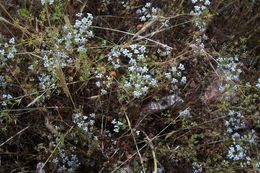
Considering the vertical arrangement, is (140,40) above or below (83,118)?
above

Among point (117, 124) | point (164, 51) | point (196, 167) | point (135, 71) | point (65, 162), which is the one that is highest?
point (164, 51)

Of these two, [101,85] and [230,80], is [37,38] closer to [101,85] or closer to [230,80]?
[101,85]

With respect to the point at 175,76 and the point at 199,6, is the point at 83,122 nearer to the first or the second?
the point at 175,76

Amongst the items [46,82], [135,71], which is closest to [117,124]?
[135,71]

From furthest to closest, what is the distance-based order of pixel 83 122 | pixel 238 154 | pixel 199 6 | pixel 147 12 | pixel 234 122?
pixel 199 6 → pixel 147 12 → pixel 234 122 → pixel 238 154 → pixel 83 122

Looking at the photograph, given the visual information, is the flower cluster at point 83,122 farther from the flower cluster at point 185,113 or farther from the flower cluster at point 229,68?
the flower cluster at point 229,68

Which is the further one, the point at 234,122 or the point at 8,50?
the point at 234,122

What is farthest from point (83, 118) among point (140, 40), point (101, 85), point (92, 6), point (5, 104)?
point (92, 6)
